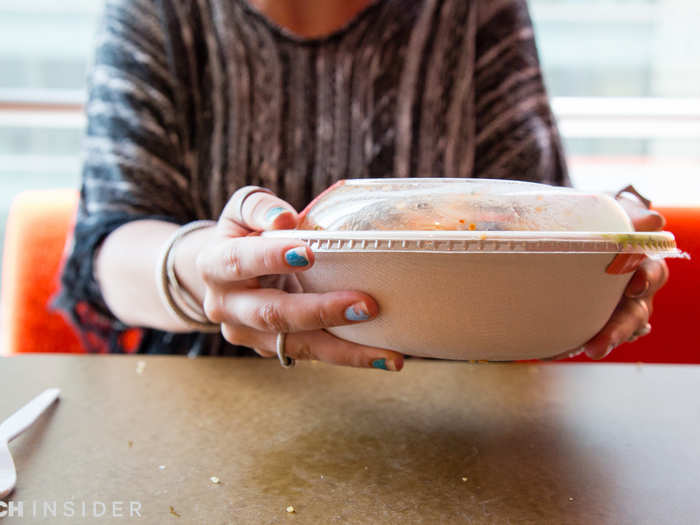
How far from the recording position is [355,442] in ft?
1.39

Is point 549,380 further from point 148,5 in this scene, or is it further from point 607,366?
point 148,5

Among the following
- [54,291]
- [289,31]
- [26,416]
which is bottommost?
[54,291]

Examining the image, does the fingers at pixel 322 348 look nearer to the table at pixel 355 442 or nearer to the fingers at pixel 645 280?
the table at pixel 355 442

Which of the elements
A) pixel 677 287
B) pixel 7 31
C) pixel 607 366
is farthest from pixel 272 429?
pixel 7 31

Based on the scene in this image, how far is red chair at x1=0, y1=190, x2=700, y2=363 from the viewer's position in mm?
804

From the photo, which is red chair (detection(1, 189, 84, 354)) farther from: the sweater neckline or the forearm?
the sweater neckline

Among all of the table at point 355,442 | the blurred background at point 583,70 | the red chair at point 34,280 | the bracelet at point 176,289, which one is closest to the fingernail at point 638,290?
the table at point 355,442

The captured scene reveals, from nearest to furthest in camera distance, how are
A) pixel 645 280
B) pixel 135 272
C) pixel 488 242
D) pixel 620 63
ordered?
pixel 488 242 < pixel 645 280 < pixel 135 272 < pixel 620 63

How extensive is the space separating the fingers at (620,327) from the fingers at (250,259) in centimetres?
20

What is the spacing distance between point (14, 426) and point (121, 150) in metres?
0.42

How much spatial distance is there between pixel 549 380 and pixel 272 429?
0.90 ft

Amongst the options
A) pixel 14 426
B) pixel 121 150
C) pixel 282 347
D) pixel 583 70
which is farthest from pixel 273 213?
pixel 583 70

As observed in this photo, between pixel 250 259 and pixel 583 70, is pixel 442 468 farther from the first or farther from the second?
pixel 583 70

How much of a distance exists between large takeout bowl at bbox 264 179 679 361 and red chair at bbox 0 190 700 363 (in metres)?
0.49
